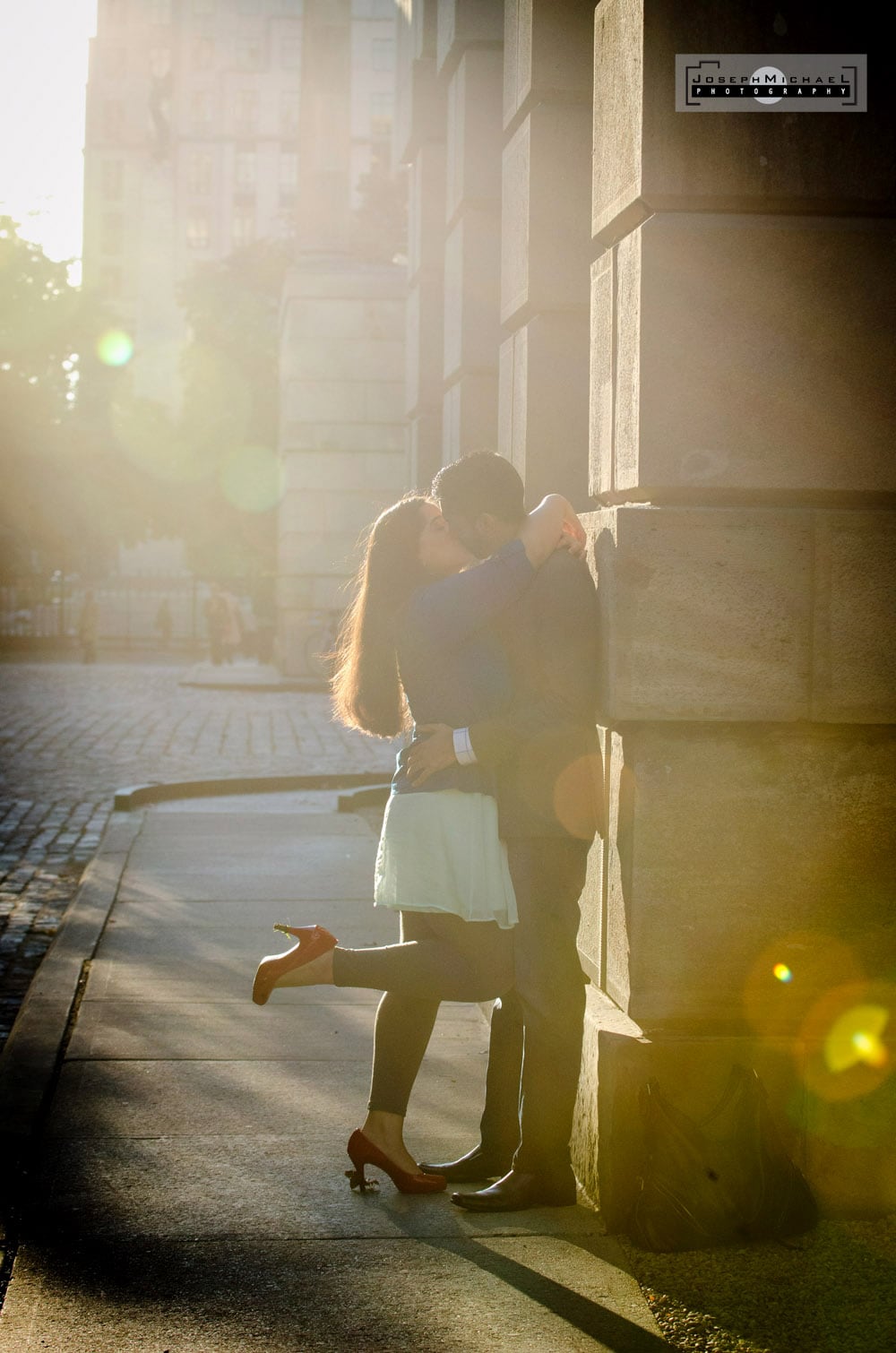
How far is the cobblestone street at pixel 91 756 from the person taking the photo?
8.39 metres

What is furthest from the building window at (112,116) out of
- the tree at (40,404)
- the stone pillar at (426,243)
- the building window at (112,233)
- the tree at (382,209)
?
the stone pillar at (426,243)

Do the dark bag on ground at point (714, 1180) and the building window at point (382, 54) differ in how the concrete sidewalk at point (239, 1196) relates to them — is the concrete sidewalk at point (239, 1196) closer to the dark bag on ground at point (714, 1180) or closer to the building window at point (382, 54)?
the dark bag on ground at point (714, 1180)

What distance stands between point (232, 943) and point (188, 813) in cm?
439

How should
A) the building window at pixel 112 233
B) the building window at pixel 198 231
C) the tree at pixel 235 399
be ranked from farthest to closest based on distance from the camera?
the building window at pixel 112 233, the building window at pixel 198 231, the tree at pixel 235 399

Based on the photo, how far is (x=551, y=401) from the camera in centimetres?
573

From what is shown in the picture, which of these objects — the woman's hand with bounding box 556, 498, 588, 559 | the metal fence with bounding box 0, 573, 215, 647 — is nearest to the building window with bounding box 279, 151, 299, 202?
the metal fence with bounding box 0, 573, 215, 647

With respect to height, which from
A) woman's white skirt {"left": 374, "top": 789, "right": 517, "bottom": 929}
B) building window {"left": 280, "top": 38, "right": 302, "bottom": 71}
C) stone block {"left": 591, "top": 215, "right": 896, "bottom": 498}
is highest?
building window {"left": 280, "top": 38, "right": 302, "bottom": 71}

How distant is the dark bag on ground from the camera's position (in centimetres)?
355

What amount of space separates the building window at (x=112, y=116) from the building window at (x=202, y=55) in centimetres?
726

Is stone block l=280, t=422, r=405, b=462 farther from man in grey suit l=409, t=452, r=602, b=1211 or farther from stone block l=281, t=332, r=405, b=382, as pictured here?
man in grey suit l=409, t=452, r=602, b=1211

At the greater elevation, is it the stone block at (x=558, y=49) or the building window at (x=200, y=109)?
the building window at (x=200, y=109)

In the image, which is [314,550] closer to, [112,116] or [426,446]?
[426,446]

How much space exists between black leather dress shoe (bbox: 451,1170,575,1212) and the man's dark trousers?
0.02 metres

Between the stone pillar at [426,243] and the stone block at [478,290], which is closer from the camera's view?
the stone block at [478,290]
